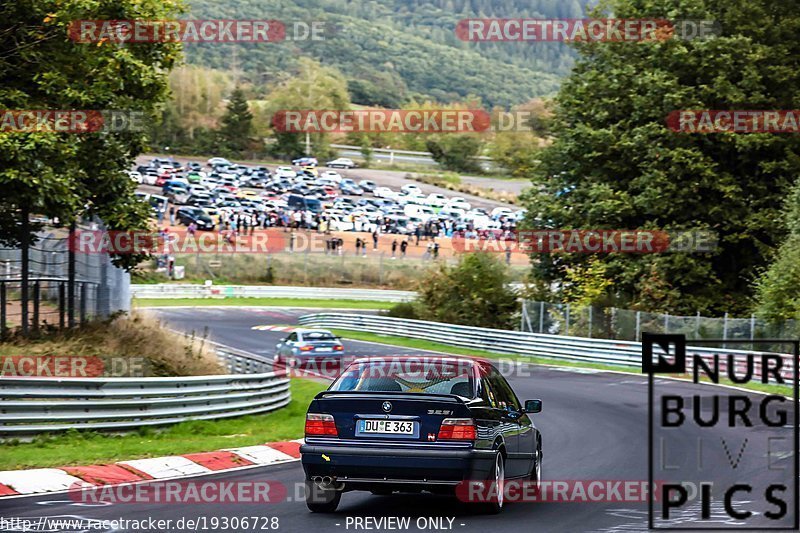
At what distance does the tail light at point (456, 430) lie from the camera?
1012 cm

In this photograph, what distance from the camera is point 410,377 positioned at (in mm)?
10969

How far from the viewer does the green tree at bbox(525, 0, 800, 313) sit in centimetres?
4159

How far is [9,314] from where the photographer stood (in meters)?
21.9

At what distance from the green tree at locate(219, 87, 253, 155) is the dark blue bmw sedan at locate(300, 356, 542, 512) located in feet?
382

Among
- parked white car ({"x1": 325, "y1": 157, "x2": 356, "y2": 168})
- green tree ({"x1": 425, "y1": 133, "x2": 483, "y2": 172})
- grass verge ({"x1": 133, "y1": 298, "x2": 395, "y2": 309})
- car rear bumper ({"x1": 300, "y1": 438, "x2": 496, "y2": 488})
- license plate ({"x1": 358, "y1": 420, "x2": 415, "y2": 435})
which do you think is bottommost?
grass verge ({"x1": 133, "y1": 298, "x2": 395, "y2": 309})

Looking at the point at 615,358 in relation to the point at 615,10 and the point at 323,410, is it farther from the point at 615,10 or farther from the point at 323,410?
the point at 323,410

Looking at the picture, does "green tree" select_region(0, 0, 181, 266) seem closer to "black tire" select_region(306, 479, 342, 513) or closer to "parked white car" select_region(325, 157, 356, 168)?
"black tire" select_region(306, 479, 342, 513)

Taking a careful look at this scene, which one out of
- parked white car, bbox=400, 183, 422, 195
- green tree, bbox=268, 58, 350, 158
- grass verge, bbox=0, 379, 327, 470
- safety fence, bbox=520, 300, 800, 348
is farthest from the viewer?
green tree, bbox=268, 58, 350, 158

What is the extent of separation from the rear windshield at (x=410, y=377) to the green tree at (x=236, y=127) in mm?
115853

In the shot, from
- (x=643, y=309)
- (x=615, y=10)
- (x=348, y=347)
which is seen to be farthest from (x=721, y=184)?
(x=348, y=347)

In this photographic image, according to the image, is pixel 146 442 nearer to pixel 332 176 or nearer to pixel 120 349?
pixel 120 349

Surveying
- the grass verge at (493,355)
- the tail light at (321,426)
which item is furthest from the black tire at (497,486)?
A: the grass verge at (493,355)

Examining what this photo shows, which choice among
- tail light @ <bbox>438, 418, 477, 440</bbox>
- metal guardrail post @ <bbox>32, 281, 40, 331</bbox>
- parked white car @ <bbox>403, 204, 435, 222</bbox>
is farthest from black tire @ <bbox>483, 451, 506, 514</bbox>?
parked white car @ <bbox>403, 204, 435, 222</bbox>

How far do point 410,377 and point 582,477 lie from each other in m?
4.05
